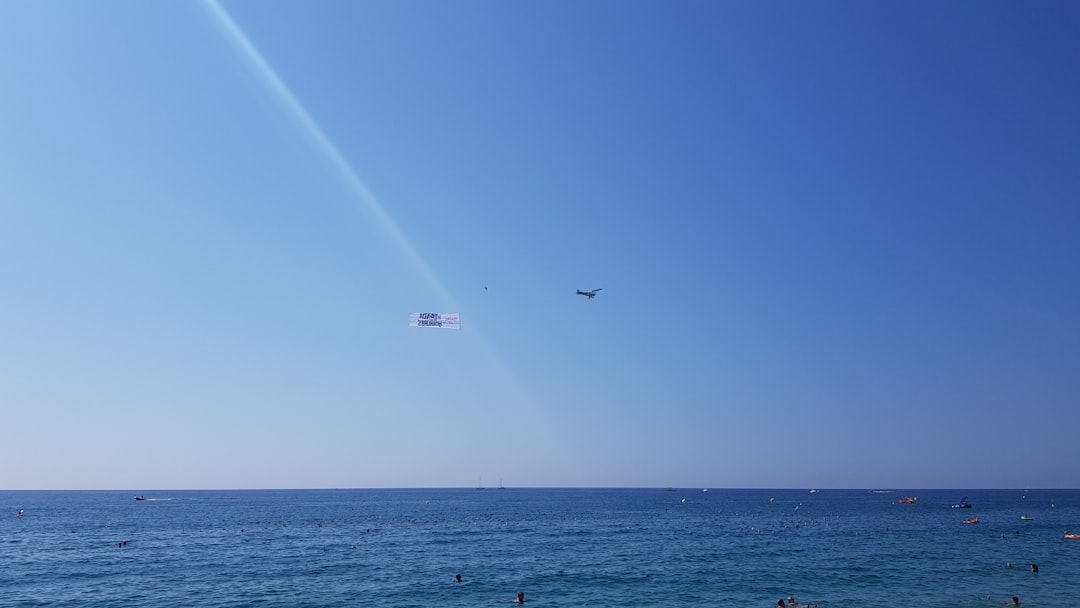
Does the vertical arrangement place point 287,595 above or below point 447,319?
below

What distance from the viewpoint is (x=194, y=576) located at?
52656 mm

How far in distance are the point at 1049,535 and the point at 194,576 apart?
97.7 meters

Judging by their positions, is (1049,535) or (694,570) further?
(1049,535)

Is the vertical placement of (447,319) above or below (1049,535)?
above

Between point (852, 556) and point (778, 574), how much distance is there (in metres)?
15.4

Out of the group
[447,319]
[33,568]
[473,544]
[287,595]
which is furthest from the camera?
[473,544]

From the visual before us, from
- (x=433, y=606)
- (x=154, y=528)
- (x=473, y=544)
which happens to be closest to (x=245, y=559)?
(x=473, y=544)

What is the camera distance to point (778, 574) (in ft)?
174

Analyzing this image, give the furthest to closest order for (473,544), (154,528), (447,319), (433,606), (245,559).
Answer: (154,528) → (473,544) → (245,559) → (447,319) → (433,606)

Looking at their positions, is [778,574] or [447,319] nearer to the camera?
[447,319]

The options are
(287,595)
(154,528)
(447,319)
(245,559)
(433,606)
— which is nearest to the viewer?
(433,606)

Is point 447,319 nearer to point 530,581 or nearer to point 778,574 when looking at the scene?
point 530,581

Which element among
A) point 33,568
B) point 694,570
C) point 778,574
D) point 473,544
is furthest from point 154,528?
point 778,574

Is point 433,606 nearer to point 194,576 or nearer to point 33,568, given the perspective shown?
point 194,576
